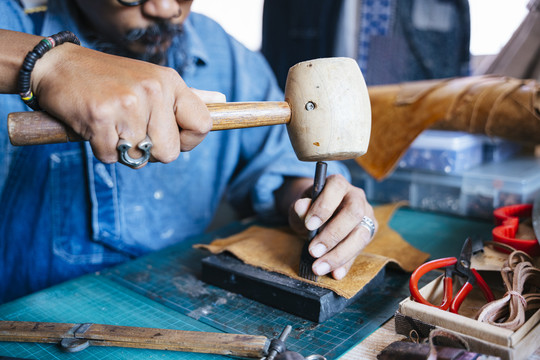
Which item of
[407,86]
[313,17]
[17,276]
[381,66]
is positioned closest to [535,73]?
[381,66]

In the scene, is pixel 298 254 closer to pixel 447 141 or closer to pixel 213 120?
pixel 213 120

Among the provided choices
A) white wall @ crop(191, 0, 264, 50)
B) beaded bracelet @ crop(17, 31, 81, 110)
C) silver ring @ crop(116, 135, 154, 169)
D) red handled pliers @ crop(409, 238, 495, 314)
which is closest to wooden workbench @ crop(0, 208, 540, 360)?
red handled pliers @ crop(409, 238, 495, 314)

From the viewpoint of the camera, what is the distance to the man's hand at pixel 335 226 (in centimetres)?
94

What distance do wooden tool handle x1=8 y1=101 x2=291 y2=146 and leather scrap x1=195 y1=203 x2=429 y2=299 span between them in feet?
1.18

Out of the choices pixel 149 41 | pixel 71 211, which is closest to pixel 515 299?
pixel 149 41

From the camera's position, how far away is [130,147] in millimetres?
729

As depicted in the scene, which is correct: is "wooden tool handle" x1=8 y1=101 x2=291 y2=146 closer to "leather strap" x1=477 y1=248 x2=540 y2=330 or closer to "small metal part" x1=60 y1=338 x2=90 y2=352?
"small metal part" x1=60 y1=338 x2=90 y2=352

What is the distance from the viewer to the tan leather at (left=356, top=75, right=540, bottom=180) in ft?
4.91

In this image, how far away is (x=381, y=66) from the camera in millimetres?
2816

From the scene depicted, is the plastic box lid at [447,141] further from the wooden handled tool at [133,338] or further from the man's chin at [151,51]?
the wooden handled tool at [133,338]

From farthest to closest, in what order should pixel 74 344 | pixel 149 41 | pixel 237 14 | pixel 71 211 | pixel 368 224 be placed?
pixel 237 14 < pixel 71 211 < pixel 149 41 < pixel 368 224 < pixel 74 344

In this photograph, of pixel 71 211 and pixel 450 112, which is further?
pixel 450 112

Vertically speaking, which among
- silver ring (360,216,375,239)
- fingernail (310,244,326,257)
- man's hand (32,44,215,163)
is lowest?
fingernail (310,244,326,257)

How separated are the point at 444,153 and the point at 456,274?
31.2 inches
